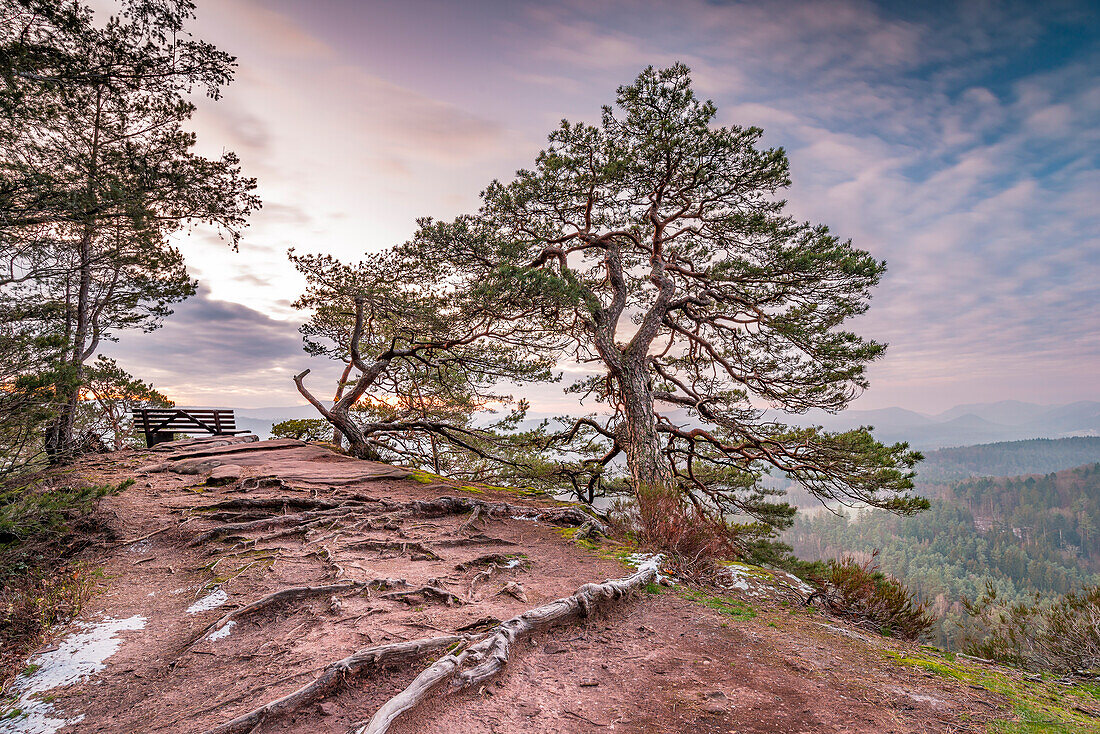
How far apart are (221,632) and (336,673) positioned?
5.66 ft

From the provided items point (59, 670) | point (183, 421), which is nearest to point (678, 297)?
point (59, 670)

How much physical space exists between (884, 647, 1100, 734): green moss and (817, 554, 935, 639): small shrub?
5.03ft

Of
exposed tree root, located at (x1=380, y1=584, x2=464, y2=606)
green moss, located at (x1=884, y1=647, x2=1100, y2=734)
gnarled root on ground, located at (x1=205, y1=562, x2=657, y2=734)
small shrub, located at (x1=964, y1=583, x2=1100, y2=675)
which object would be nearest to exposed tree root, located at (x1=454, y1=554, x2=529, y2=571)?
exposed tree root, located at (x1=380, y1=584, x2=464, y2=606)

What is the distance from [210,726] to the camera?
2645 mm

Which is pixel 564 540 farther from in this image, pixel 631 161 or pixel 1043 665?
pixel 631 161

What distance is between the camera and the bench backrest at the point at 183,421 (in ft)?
57.9

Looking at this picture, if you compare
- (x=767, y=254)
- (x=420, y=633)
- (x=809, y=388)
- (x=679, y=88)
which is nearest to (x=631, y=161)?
(x=679, y=88)

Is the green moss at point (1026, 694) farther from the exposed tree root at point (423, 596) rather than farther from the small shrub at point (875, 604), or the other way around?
the exposed tree root at point (423, 596)

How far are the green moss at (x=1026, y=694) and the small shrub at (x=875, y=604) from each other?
1533mm

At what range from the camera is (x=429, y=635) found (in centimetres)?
375

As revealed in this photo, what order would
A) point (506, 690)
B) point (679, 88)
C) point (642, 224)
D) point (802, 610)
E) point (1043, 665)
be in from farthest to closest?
point (642, 224), point (679, 88), point (802, 610), point (1043, 665), point (506, 690)

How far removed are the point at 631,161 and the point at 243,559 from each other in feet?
32.4

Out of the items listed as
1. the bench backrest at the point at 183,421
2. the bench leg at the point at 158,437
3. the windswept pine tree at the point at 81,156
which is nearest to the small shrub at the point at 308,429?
the bench backrest at the point at 183,421

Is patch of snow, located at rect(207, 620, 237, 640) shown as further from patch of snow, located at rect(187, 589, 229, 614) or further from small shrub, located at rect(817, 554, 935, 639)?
small shrub, located at rect(817, 554, 935, 639)
